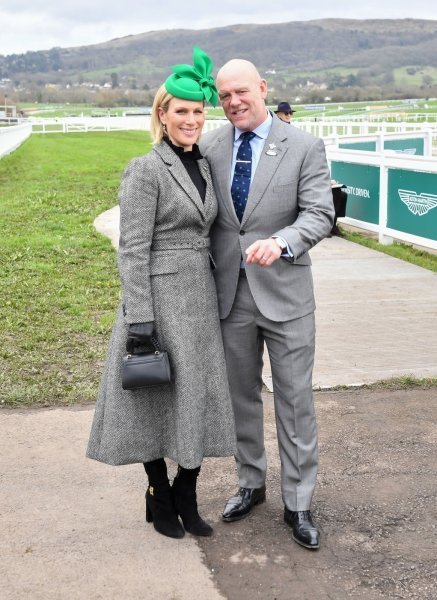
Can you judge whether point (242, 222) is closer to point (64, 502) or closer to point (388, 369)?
point (64, 502)

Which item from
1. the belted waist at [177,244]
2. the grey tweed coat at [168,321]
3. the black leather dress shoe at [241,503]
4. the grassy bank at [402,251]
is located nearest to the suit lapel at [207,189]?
the grey tweed coat at [168,321]

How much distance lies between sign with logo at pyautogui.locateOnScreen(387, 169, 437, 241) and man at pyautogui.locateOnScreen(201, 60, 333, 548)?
7131mm

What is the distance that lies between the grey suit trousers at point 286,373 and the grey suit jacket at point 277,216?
0.22 ft

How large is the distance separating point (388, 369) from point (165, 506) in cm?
277

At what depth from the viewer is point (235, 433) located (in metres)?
4.04

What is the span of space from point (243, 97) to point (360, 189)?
9563mm

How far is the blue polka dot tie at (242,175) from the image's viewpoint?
3865 mm

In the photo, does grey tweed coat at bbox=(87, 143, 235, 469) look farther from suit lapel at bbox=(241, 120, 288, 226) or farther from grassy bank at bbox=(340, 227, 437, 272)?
grassy bank at bbox=(340, 227, 437, 272)

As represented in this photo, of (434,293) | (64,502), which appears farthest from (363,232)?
(64,502)

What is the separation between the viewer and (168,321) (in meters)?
3.79

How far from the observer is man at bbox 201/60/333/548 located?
3764 mm

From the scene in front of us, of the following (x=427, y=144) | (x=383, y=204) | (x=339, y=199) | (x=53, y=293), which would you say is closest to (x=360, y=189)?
(x=339, y=199)

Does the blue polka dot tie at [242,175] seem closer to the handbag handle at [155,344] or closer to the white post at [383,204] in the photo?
the handbag handle at [155,344]

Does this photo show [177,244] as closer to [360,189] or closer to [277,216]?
[277,216]
